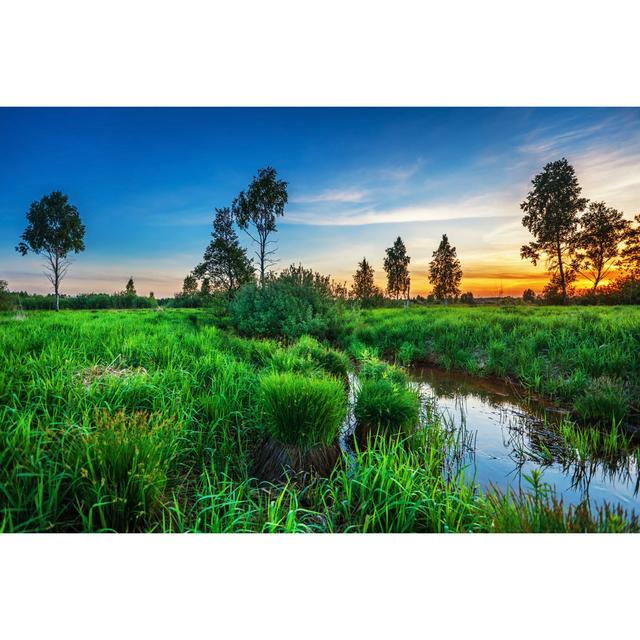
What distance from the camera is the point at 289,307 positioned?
31.5ft

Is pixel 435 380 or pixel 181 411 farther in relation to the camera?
pixel 435 380

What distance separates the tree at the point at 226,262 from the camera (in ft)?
24.2

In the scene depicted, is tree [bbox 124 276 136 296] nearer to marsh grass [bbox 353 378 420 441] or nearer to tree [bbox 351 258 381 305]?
marsh grass [bbox 353 378 420 441]

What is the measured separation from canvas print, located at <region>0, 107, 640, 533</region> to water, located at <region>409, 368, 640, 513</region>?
0.03 meters

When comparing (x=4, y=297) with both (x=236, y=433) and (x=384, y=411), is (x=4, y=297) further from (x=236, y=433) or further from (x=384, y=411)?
(x=384, y=411)

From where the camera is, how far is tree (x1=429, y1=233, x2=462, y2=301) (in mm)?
5652

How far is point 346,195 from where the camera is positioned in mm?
5523

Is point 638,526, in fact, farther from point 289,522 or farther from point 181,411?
point 181,411

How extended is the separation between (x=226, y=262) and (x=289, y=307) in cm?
224

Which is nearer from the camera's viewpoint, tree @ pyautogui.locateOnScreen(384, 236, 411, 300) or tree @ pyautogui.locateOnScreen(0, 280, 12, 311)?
tree @ pyautogui.locateOnScreen(0, 280, 12, 311)

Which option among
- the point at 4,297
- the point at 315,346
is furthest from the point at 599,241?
the point at 4,297

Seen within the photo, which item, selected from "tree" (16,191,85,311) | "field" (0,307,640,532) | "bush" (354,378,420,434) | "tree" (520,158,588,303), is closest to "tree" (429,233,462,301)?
"tree" (520,158,588,303)
